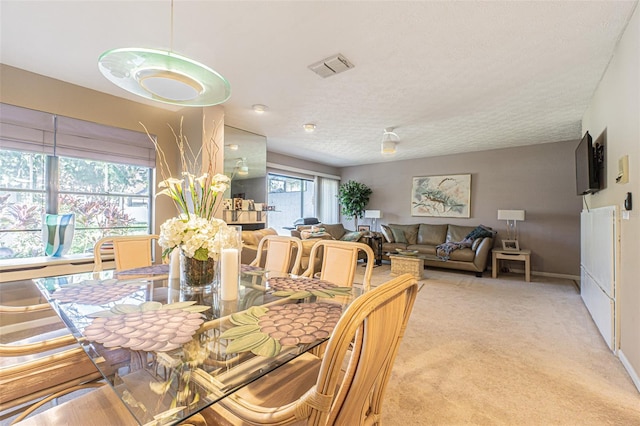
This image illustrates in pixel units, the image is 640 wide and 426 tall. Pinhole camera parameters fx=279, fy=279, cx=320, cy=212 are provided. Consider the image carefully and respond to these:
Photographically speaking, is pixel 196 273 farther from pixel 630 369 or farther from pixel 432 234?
pixel 432 234

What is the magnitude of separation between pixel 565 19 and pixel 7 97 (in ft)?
15.3

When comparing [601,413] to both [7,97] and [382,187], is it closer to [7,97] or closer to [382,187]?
[7,97]

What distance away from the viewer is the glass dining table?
754 mm

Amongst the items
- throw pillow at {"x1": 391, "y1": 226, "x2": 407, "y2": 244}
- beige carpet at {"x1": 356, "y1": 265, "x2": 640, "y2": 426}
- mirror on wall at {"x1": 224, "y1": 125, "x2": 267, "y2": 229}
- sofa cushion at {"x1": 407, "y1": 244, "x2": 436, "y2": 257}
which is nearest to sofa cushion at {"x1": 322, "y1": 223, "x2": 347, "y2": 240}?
throw pillow at {"x1": 391, "y1": 226, "x2": 407, "y2": 244}

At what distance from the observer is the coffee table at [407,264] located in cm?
479

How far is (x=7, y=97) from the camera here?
8.53ft

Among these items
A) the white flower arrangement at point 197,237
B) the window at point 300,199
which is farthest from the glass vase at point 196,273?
the window at point 300,199

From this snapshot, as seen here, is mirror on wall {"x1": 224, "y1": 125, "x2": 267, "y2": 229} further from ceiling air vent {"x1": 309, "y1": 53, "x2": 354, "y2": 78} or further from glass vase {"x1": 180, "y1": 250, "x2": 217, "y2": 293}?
glass vase {"x1": 180, "y1": 250, "x2": 217, "y2": 293}

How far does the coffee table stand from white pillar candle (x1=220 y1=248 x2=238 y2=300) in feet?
13.0

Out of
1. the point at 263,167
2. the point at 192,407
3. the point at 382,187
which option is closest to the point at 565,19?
the point at 192,407

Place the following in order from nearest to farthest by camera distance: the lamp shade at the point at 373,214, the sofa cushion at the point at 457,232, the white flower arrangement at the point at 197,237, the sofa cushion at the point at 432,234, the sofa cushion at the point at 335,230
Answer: the white flower arrangement at the point at 197,237, the sofa cushion at the point at 457,232, the sofa cushion at the point at 432,234, the sofa cushion at the point at 335,230, the lamp shade at the point at 373,214

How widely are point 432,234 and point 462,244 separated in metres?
0.86

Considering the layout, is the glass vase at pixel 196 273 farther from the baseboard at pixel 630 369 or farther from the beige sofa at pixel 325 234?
the beige sofa at pixel 325 234

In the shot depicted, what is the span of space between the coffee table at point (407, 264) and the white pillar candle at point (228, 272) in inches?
156
